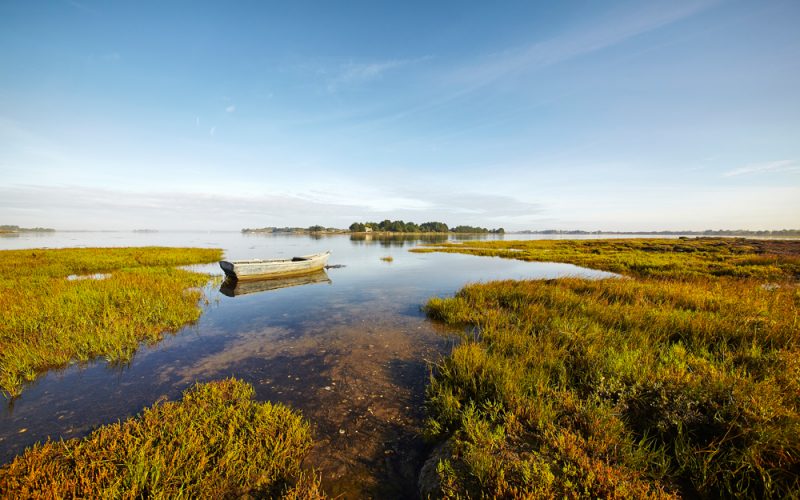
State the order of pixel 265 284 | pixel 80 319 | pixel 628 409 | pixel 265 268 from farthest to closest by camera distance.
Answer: pixel 265 268 → pixel 265 284 → pixel 80 319 → pixel 628 409

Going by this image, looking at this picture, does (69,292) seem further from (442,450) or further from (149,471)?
(442,450)

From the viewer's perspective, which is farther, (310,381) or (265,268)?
(265,268)

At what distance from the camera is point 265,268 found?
81.1 ft

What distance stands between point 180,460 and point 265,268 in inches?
860

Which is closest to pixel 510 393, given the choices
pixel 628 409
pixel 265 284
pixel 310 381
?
pixel 628 409

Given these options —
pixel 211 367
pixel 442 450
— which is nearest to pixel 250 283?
pixel 211 367

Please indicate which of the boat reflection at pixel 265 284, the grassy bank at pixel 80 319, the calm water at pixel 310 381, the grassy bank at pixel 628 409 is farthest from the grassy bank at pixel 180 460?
the boat reflection at pixel 265 284

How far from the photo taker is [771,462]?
4039 mm

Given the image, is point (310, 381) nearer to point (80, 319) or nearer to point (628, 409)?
point (628, 409)

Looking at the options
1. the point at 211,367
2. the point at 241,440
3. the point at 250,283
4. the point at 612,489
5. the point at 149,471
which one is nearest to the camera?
the point at 612,489

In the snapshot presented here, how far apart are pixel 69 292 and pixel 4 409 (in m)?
9.94

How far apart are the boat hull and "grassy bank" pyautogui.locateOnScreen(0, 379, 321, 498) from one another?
742 inches

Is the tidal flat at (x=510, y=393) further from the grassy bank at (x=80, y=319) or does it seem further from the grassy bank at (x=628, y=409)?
the grassy bank at (x=80, y=319)

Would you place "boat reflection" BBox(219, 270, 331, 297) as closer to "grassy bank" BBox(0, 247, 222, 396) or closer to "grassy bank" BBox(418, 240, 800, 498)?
"grassy bank" BBox(0, 247, 222, 396)
